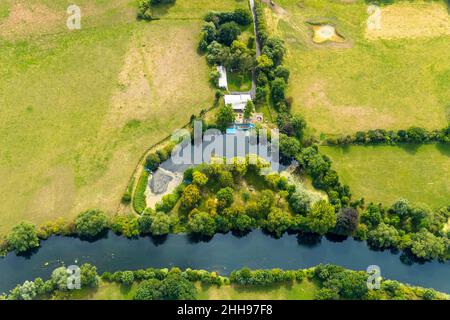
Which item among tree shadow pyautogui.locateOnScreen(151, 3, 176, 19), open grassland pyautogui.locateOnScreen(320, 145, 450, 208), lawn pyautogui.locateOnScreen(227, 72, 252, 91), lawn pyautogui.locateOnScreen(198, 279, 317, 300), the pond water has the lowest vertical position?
lawn pyautogui.locateOnScreen(198, 279, 317, 300)

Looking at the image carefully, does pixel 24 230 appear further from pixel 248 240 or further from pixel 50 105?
pixel 248 240

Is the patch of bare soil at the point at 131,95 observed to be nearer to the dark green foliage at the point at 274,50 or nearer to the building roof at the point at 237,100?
the building roof at the point at 237,100

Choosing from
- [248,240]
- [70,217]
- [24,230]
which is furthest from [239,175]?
[24,230]

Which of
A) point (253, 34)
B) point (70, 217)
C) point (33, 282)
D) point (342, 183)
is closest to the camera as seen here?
point (33, 282)

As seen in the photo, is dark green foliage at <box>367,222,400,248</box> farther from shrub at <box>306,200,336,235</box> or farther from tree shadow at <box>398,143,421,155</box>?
tree shadow at <box>398,143,421,155</box>

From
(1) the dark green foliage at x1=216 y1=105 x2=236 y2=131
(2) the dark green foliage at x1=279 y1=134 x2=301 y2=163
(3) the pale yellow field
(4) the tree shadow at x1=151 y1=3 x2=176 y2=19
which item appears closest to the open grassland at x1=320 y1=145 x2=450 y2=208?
(2) the dark green foliage at x1=279 y1=134 x2=301 y2=163

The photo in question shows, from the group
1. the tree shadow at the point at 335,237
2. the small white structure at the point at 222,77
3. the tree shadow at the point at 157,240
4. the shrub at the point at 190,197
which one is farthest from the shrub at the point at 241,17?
the tree shadow at the point at 157,240

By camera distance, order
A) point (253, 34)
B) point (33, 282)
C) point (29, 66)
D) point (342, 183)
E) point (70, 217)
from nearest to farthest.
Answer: point (33, 282) → point (70, 217) → point (342, 183) → point (29, 66) → point (253, 34)
